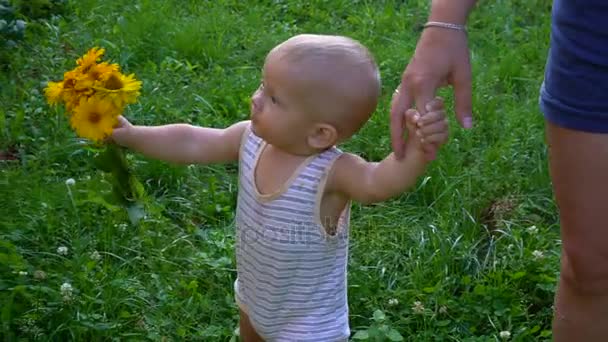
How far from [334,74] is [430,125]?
0.25 meters

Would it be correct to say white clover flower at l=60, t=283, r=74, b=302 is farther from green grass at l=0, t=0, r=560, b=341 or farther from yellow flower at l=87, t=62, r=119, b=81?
yellow flower at l=87, t=62, r=119, b=81

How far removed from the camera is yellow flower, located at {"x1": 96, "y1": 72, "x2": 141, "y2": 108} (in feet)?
7.21

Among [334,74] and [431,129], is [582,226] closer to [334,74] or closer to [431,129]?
[431,129]

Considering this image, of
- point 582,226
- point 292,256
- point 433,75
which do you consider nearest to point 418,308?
point 292,256

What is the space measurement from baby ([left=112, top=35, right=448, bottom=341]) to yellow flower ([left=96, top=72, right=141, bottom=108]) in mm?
135

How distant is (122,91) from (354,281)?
1.12 metres

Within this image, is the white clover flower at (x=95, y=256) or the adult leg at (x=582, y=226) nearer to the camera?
the adult leg at (x=582, y=226)

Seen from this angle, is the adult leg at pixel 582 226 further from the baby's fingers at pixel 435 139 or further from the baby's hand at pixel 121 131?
the baby's hand at pixel 121 131

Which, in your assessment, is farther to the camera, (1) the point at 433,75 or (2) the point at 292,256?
(2) the point at 292,256

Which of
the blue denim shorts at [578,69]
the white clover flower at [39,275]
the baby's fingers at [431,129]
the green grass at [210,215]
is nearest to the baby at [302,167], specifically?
the baby's fingers at [431,129]

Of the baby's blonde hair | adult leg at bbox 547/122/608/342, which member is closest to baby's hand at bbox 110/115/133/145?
the baby's blonde hair

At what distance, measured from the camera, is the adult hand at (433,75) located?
1.95 meters

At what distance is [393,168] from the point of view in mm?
2043

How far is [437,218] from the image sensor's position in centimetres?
336
